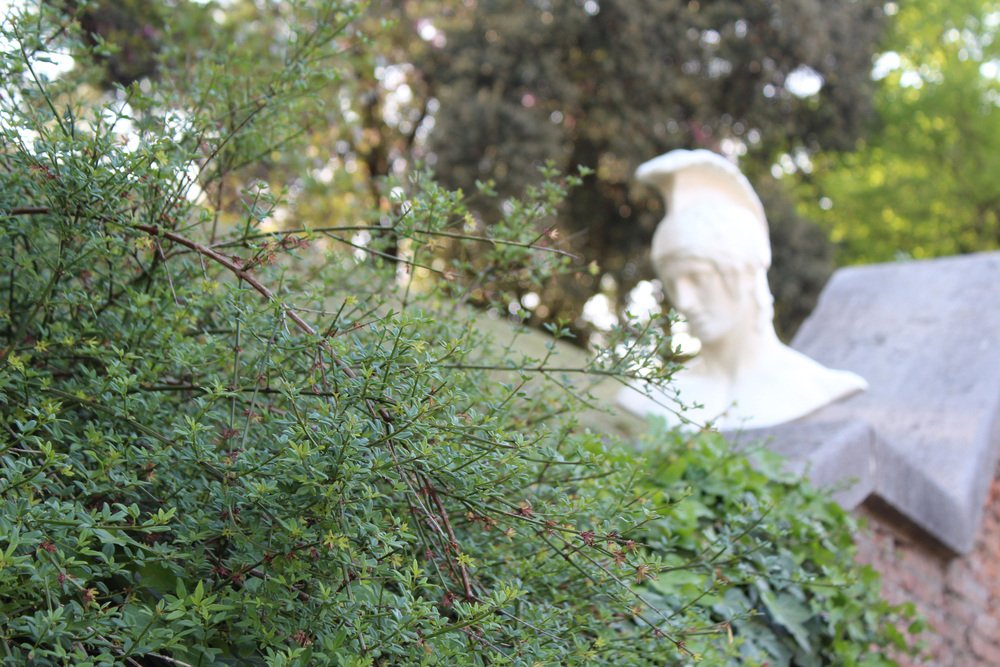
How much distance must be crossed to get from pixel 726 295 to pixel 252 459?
127 inches

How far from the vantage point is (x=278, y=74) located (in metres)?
2.26

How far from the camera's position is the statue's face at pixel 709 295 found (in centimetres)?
432

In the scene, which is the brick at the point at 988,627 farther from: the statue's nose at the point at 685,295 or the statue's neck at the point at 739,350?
the statue's nose at the point at 685,295

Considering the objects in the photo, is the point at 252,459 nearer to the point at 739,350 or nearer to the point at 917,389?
the point at 739,350

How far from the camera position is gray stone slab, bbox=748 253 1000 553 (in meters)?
3.88

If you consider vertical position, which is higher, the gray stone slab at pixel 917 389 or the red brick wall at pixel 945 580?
the gray stone slab at pixel 917 389

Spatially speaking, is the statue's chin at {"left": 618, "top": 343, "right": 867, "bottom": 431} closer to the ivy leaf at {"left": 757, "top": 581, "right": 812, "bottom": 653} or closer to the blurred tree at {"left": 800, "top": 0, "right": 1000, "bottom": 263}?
the ivy leaf at {"left": 757, "top": 581, "right": 812, "bottom": 653}

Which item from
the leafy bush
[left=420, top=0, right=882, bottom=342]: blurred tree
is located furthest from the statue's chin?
[left=420, top=0, right=882, bottom=342]: blurred tree

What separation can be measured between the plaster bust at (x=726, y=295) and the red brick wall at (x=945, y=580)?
0.61m

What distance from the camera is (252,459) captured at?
57.5 inches

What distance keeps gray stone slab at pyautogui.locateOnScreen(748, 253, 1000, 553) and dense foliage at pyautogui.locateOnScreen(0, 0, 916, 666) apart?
1.71 m

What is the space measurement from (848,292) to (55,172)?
5.26 m

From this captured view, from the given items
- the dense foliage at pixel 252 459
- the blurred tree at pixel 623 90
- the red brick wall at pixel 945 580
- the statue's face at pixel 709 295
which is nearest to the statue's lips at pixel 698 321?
the statue's face at pixel 709 295

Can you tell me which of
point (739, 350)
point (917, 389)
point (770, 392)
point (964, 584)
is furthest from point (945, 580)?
point (739, 350)
